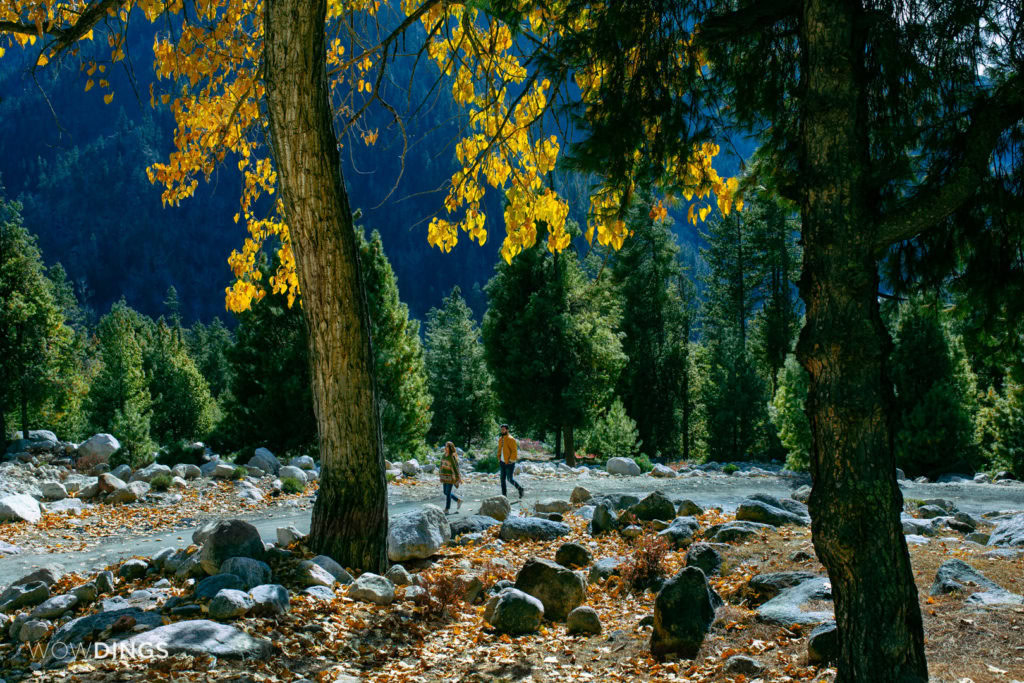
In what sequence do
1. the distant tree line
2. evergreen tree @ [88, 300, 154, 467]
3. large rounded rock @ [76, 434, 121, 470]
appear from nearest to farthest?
large rounded rock @ [76, 434, 121, 470], the distant tree line, evergreen tree @ [88, 300, 154, 467]

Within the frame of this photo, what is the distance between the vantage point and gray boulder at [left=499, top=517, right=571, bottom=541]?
798 centimetres

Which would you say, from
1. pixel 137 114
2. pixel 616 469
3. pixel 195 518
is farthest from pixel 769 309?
pixel 137 114

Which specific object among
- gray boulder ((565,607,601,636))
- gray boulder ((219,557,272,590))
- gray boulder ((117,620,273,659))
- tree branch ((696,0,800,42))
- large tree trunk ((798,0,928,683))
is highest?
tree branch ((696,0,800,42))

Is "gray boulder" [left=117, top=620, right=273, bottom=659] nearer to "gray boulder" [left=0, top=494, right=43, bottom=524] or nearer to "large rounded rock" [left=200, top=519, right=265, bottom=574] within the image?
"large rounded rock" [left=200, top=519, right=265, bottom=574]

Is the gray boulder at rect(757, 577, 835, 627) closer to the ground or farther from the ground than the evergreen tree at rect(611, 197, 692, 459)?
closer to the ground

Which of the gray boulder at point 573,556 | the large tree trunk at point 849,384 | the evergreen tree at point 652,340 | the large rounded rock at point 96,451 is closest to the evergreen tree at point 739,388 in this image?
the evergreen tree at point 652,340

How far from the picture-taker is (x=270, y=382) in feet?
59.5

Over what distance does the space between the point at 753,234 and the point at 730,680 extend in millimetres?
32704

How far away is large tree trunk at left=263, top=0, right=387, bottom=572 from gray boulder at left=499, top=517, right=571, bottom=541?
8.14 feet

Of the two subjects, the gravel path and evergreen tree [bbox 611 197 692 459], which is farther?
evergreen tree [bbox 611 197 692 459]


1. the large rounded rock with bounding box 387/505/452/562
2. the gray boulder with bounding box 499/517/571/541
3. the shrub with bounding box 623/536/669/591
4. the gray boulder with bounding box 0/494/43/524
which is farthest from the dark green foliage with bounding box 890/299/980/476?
the gray boulder with bounding box 0/494/43/524

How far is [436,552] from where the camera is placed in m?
7.06

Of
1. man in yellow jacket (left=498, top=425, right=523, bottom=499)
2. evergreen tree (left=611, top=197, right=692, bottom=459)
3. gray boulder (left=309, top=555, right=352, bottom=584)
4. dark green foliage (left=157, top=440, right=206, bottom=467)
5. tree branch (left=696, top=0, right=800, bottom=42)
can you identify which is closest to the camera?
tree branch (left=696, top=0, right=800, bottom=42)

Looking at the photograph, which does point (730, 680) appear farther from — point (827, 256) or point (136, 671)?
point (136, 671)
